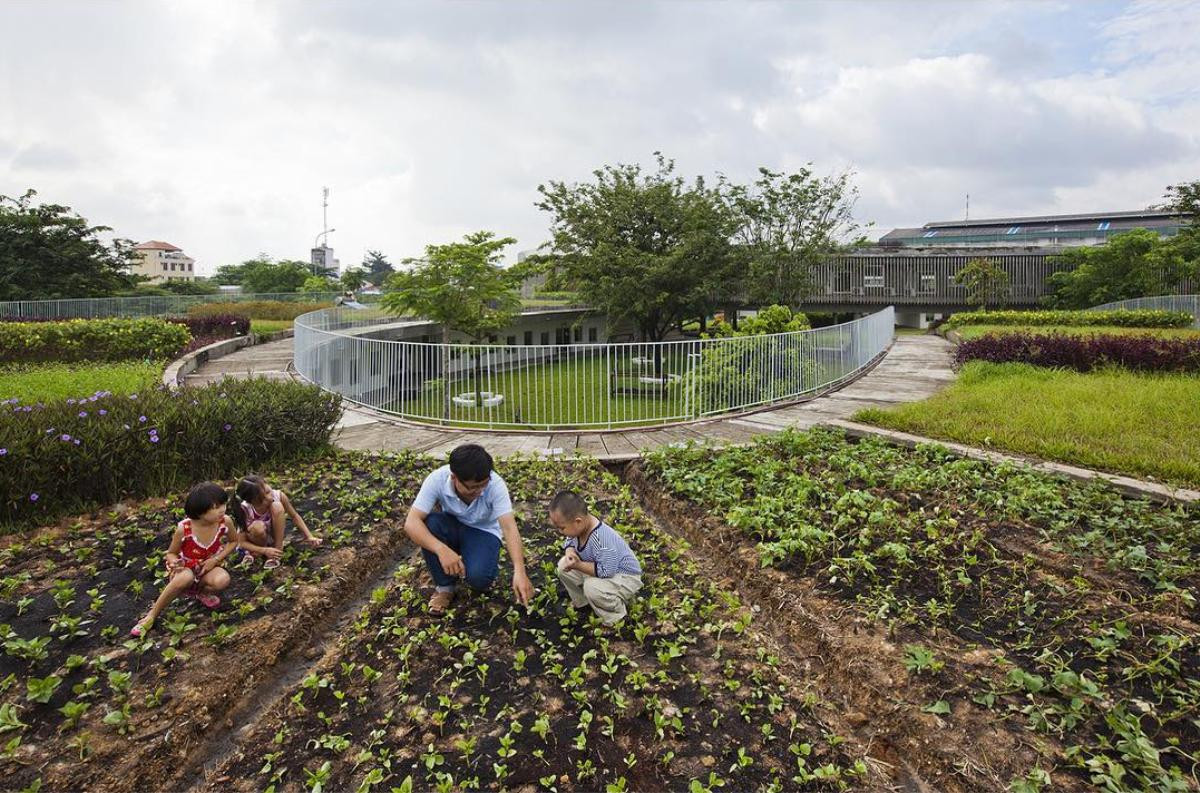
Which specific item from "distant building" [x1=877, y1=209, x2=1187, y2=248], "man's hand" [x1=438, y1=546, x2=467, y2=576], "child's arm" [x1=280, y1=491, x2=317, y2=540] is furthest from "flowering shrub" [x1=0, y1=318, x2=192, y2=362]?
"distant building" [x1=877, y1=209, x2=1187, y2=248]

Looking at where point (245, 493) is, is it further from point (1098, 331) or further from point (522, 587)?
point (1098, 331)

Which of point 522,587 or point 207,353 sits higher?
point 207,353

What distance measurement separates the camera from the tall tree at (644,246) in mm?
19578

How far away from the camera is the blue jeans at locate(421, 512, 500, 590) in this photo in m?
3.77

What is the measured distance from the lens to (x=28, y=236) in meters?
25.8

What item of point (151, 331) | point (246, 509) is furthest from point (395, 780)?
point (151, 331)

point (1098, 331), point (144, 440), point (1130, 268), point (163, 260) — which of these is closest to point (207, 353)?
point (144, 440)

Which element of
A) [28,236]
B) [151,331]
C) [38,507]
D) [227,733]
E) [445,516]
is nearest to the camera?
[227,733]

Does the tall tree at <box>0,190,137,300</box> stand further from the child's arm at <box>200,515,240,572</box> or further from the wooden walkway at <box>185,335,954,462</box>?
the child's arm at <box>200,515,240,572</box>

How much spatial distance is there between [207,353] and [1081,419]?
1646 centimetres

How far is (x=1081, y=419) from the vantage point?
22.1 feet

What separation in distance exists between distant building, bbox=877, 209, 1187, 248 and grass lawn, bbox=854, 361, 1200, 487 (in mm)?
38184

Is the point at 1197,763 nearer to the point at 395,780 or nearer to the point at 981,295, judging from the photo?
the point at 395,780

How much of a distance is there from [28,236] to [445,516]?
31333 millimetres
